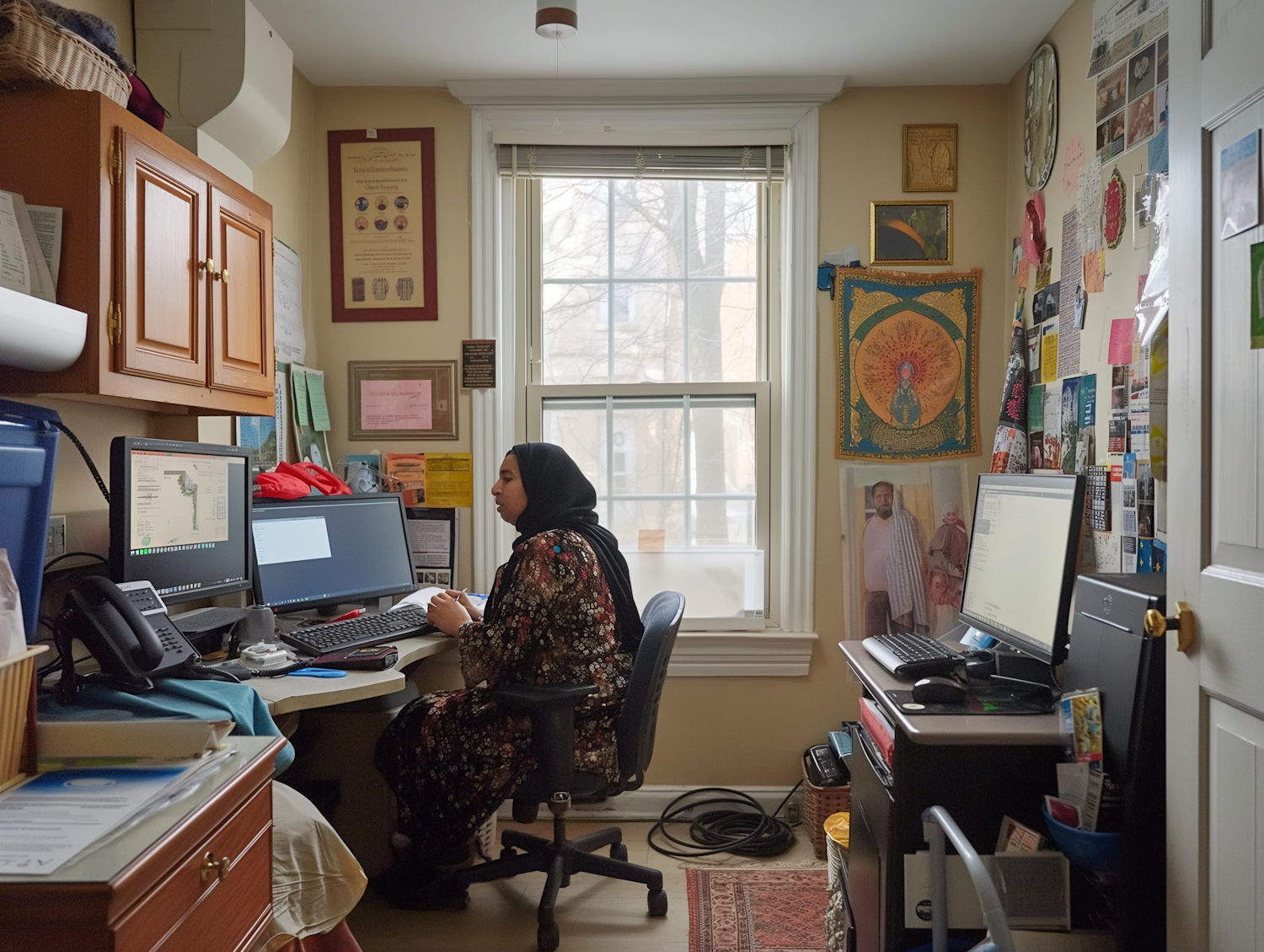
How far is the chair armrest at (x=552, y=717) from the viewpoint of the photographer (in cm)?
205

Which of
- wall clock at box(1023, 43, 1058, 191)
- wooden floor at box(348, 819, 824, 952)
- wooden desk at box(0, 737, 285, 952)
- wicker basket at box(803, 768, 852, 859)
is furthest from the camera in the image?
wicker basket at box(803, 768, 852, 859)

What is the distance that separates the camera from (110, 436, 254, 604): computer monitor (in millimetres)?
1778

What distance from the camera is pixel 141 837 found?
93 centimetres

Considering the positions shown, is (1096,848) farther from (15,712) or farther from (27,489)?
(27,489)

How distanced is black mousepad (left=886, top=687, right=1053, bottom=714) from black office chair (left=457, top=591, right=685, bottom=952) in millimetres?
637

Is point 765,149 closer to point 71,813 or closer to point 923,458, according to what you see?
point 923,458

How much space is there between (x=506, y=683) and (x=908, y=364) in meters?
1.66

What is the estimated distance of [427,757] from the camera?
2230 mm

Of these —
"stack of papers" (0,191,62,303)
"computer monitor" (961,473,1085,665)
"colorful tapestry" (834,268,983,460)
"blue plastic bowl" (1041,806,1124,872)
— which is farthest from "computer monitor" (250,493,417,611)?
"blue plastic bowl" (1041,806,1124,872)

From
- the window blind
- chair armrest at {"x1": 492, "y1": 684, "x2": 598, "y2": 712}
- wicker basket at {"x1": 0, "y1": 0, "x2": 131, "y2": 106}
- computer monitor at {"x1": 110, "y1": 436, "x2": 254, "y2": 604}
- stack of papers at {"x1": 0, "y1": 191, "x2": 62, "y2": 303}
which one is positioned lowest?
chair armrest at {"x1": 492, "y1": 684, "x2": 598, "y2": 712}

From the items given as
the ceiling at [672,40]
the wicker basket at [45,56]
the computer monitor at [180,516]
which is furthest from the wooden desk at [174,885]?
the ceiling at [672,40]

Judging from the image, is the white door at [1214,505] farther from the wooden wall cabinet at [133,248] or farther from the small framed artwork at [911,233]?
the wooden wall cabinet at [133,248]

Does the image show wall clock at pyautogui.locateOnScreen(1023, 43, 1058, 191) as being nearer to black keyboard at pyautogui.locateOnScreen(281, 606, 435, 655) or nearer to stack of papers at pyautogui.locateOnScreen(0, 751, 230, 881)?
black keyboard at pyautogui.locateOnScreen(281, 606, 435, 655)

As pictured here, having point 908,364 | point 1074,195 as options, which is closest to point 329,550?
point 908,364
